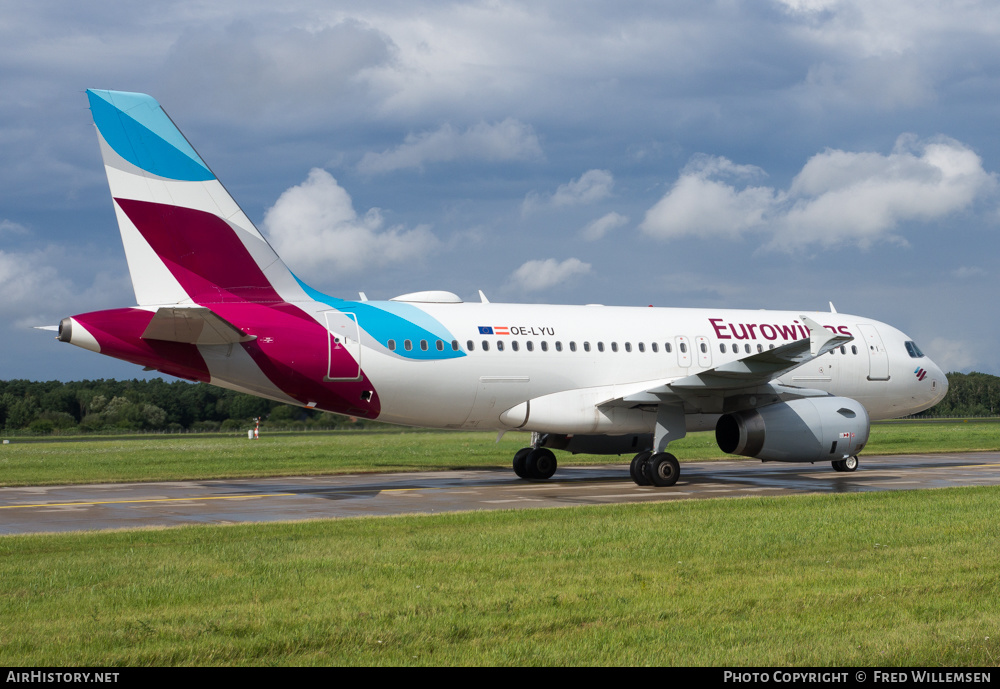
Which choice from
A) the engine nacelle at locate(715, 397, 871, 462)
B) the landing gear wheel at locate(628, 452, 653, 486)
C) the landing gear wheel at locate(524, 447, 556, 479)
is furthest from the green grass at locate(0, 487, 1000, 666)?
the landing gear wheel at locate(524, 447, 556, 479)

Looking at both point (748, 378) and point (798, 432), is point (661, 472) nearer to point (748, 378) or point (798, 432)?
point (748, 378)

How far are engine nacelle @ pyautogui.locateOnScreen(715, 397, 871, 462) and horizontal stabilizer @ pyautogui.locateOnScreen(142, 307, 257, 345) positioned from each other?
33.3 feet

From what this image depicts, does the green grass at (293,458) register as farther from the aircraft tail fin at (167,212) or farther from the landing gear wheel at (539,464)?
the aircraft tail fin at (167,212)

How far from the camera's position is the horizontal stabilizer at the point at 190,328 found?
54.4 feet

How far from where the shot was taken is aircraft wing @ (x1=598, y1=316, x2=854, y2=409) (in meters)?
19.0

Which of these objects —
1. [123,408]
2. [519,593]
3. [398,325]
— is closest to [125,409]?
[123,408]

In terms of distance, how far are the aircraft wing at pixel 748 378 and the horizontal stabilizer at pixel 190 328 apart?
8.21 meters

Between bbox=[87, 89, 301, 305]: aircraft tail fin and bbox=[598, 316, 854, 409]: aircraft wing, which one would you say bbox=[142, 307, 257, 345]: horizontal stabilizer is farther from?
bbox=[598, 316, 854, 409]: aircraft wing

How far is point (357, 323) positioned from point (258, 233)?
2571 millimetres

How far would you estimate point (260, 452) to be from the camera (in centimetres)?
3441

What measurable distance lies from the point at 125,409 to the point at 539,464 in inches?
1908

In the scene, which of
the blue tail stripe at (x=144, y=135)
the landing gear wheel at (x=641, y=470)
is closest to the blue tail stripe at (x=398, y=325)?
the blue tail stripe at (x=144, y=135)
